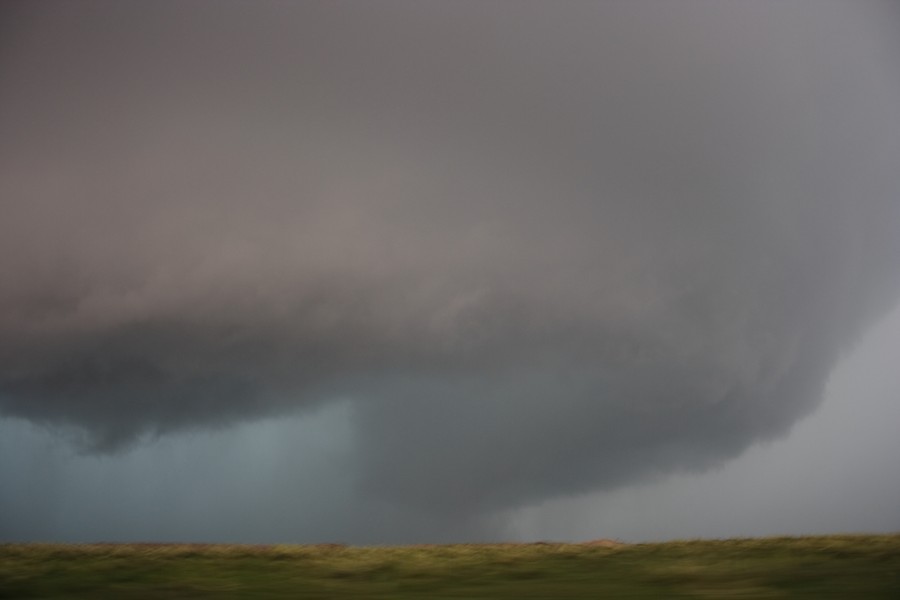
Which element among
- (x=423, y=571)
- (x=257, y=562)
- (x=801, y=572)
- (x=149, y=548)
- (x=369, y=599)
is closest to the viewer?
(x=369, y=599)

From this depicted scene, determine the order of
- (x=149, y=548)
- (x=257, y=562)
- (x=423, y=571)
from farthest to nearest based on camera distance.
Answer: (x=149, y=548) < (x=257, y=562) < (x=423, y=571)

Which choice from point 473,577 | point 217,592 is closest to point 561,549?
point 473,577

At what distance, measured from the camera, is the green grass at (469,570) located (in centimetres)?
1266

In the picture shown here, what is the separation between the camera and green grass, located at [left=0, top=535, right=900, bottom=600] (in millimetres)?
12656

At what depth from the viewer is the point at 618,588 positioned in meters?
12.8

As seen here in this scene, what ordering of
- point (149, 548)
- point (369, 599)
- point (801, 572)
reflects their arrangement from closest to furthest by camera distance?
point (369, 599)
point (801, 572)
point (149, 548)

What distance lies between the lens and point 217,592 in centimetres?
1293

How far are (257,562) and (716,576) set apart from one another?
339 inches

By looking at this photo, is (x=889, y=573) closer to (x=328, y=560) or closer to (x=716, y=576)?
(x=716, y=576)

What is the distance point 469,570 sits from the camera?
47.0 feet

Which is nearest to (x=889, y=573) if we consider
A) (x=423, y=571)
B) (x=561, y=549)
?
(x=561, y=549)

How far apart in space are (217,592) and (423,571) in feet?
11.8

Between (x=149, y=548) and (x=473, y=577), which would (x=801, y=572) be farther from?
(x=149, y=548)

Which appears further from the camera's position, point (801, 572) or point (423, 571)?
point (423, 571)
